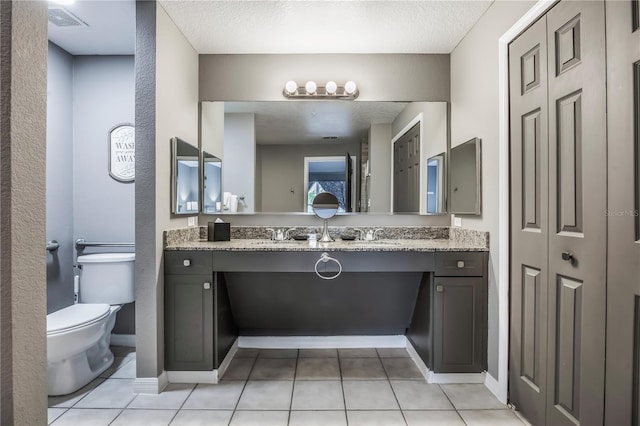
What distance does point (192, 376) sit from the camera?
2.10 metres

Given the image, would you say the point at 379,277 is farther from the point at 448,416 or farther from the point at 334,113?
the point at 334,113

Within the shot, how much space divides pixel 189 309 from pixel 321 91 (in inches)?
73.5

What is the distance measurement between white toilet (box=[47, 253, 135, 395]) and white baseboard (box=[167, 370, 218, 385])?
52cm

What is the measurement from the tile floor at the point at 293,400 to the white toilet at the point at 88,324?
102mm

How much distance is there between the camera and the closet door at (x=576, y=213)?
1.25m

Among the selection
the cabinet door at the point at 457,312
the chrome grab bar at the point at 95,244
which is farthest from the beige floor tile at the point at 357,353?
the chrome grab bar at the point at 95,244

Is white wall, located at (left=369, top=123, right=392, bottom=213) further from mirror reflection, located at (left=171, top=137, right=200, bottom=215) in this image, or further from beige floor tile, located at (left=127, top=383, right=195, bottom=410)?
beige floor tile, located at (left=127, top=383, right=195, bottom=410)

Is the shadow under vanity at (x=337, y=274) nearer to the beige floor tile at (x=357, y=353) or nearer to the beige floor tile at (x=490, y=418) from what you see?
the beige floor tile at (x=490, y=418)

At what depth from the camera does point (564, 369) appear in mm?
1431

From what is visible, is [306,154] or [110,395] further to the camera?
[306,154]

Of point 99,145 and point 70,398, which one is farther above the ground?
point 99,145

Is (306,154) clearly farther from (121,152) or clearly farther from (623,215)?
(623,215)

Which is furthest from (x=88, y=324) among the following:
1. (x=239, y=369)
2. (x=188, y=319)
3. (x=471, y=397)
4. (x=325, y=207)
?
(x=471, y=397)

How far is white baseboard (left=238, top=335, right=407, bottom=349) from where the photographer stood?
267 cm
